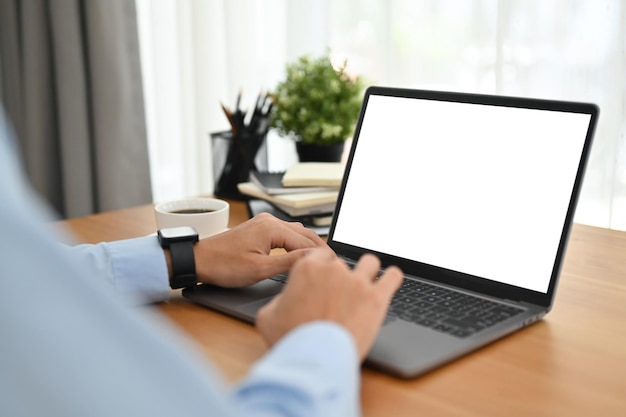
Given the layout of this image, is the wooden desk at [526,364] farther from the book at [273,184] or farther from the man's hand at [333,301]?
the book at [273,184]

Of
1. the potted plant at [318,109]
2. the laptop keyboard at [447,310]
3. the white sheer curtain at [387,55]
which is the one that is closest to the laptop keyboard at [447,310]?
the laptop keyboard at [447,310]

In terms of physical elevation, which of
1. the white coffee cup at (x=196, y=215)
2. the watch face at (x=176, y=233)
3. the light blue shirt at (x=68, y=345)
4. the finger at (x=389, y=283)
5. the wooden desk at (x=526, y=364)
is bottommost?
the wooden desk at (x=526, y=364)

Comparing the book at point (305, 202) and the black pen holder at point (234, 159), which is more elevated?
the black pen holder at point (234, 159)

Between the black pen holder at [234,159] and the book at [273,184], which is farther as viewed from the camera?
the black pen holder at [234,159]

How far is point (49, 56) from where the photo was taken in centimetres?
243

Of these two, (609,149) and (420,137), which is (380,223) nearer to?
(420,137)

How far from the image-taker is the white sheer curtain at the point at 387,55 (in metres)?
1.76

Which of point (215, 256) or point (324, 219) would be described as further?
point (324, 219)

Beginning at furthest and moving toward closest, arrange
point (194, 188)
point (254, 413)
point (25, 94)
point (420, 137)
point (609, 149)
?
point (194, 188) → point (25, 94) → point (609, 149) → point (420, 137) → point (254, 413)

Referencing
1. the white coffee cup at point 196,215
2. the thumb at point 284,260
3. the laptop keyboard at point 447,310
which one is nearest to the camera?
the laptop keyboard at point 447,310

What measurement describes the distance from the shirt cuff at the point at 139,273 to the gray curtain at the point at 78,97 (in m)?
1.38

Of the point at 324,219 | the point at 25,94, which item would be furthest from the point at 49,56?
the point at 324,219

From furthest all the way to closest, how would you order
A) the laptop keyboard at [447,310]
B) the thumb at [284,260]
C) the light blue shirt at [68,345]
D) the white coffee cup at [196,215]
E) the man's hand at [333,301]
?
the white coffee cup at [196,215] → the thumb at [284,260] → the laptop keyboard at [447,310] → the man's hand at [333,301] → the light blue shirt at [68,345]

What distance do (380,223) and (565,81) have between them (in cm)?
83
